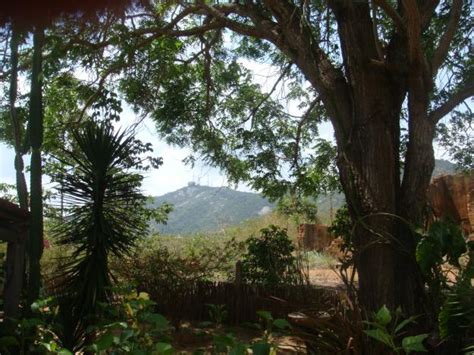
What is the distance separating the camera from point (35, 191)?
5.21 meters

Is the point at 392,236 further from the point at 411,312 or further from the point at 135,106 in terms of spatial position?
the point at 135,106

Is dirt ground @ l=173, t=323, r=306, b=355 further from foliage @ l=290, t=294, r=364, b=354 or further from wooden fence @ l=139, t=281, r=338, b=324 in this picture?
foliage @ l=290, t=294, r=364, b=354

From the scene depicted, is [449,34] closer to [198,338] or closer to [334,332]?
[334,332]

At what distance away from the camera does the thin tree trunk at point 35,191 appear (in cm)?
509

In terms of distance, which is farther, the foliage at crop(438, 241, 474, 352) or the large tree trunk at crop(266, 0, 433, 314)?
the large tree trunk at crop(266, 0, 433, 314)

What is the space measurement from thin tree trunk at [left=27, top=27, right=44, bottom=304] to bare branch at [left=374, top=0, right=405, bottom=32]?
128 inches

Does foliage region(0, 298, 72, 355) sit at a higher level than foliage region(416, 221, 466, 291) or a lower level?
lower

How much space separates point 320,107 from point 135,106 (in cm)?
336

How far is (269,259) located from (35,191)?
415 centimetres

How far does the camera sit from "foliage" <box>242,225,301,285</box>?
26.5ft

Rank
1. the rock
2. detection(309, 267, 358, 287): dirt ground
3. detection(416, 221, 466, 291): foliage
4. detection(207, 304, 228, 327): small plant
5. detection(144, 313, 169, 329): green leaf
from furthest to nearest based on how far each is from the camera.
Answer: the rock
detection(309, 267, 358, 287): dirt ground
detection(207, 304, 228, 327): small plant
detection(416, 221, 466, 291): foliage
detection(144, 313, 169, 329): green leaf

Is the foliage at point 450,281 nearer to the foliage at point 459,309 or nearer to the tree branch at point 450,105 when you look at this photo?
the foliage at point 459,309

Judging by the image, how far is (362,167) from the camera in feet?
17.6

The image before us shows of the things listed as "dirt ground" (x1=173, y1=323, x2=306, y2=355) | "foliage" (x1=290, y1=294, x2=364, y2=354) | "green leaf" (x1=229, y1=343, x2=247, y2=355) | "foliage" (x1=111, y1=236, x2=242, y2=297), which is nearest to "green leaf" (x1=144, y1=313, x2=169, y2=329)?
"green leaf" (x1=229, y1=343, x2=247, y2=355)
